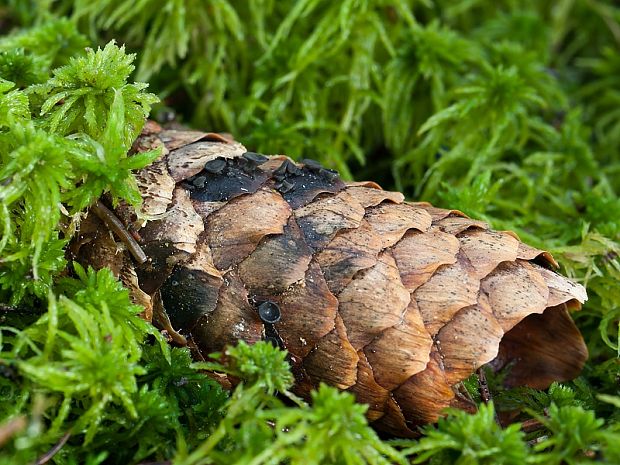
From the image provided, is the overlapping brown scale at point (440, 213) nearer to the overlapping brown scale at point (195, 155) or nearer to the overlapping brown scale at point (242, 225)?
the overlapping brown scale at point (242, 225)

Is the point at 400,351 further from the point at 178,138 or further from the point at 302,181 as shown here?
the point at 178,138

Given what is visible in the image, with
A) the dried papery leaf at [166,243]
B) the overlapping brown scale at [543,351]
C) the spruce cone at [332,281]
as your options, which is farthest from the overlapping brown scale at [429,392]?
the dried papery leaf at [166,243]

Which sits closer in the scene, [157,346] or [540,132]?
[157,346]

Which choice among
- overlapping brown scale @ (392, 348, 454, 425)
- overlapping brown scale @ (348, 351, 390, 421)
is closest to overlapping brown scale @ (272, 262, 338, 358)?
overlapping brown scale @ (348, 351, 390, 421)

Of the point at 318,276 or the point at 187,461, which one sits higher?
the point at 318,276

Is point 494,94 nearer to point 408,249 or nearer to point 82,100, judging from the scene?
point 408,249

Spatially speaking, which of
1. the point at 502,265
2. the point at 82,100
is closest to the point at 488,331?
the point at 502,265
